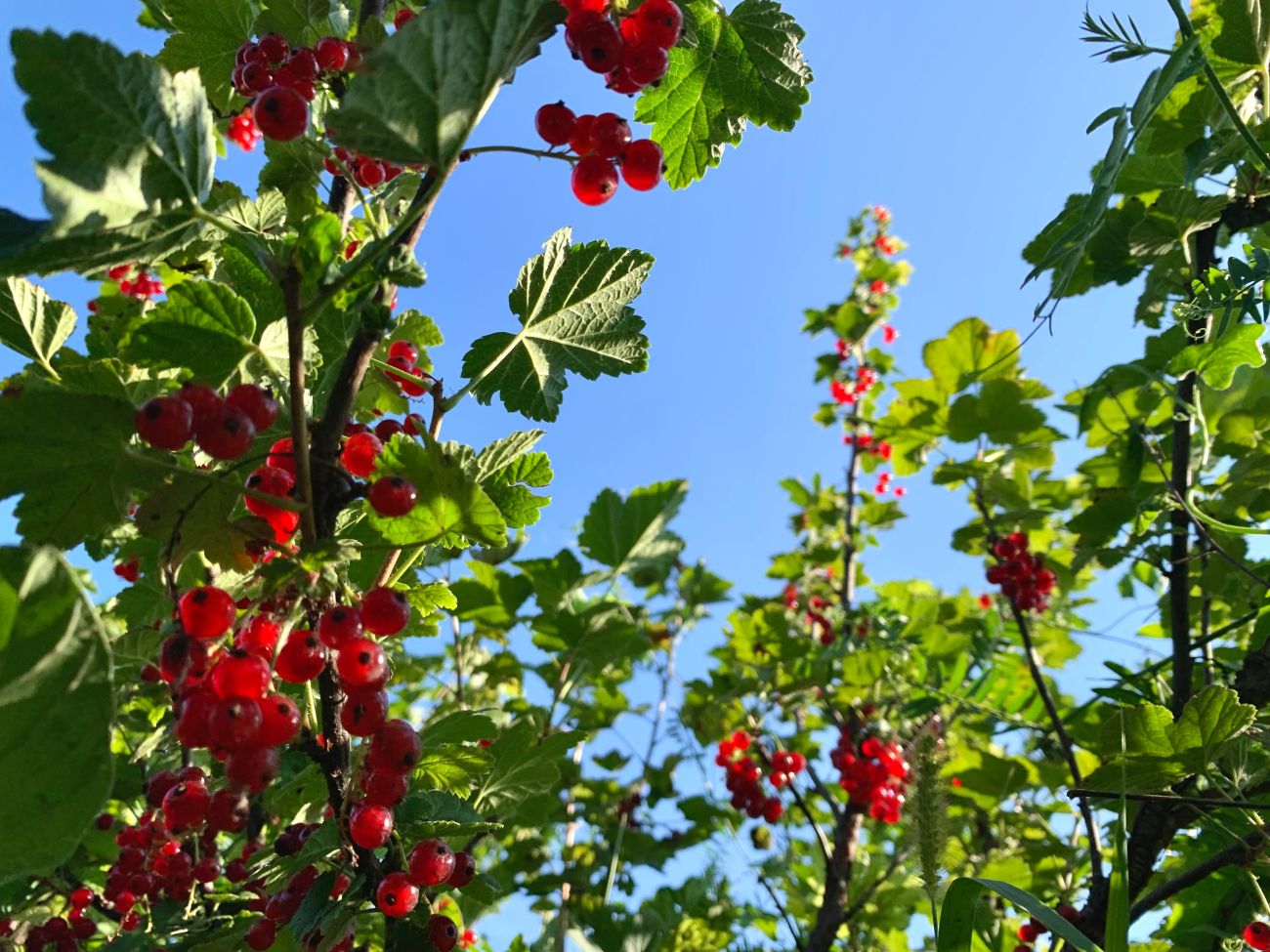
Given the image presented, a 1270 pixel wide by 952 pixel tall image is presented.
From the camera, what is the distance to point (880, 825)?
162 inches

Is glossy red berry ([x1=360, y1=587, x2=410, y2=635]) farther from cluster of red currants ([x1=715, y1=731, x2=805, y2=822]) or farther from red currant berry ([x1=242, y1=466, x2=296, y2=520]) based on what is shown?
cluster of red currants ([x1=715, y1=731, x2=805, y2=822])

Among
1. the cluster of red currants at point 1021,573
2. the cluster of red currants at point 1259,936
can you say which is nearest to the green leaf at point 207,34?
the cluster of red currants at point 1259,936

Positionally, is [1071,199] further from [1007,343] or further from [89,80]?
[89,80]

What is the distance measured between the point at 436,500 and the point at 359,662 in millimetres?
204

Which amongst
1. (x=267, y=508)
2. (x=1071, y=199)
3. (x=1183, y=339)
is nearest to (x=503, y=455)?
(x=267, y=508)

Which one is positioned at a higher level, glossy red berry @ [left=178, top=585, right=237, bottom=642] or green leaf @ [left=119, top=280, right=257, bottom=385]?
green leaf @ [left=119, top=280, right=257, bottom=385]

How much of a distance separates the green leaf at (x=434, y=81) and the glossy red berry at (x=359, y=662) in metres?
0.51

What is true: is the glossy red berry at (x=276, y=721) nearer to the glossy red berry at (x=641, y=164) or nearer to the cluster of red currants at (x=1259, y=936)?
the glossy red berry at (x=641, y=164)

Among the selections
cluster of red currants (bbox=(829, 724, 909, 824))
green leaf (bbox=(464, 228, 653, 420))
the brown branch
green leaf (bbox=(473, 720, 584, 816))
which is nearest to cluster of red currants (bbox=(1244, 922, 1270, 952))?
the brown branch

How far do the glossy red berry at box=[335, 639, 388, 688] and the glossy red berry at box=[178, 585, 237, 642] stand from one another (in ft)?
0.45

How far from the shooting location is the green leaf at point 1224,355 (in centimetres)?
146

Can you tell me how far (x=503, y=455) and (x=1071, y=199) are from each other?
5.31ft

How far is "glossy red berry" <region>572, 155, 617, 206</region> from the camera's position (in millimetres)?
1168

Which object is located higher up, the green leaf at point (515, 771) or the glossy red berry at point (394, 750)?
the green leaf at point (515, 771)
